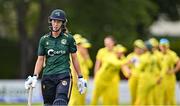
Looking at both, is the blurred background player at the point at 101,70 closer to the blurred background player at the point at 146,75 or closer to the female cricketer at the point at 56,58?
the blurred background player at the point at 146,75

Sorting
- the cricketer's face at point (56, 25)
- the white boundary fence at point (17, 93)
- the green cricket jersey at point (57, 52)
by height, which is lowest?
the white boundary fence at point (17, 93)

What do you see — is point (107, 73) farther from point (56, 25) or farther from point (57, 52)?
point (56, 25)

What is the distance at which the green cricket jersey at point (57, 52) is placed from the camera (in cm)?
1391

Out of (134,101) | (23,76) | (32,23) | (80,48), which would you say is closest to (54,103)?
(80,48)

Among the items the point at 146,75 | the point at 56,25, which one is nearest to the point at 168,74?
the point at 146,75

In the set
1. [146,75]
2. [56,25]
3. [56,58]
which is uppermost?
[56,25]

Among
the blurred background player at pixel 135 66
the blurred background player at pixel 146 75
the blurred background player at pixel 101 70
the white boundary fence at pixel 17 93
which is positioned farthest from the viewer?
the white boundary fence at pixel 17 93

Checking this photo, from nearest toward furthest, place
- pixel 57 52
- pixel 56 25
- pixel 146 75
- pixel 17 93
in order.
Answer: pixel 56 25 < pixel 57 52 < pixel 146 75 < pixel 17 93

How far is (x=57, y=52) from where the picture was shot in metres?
13.9

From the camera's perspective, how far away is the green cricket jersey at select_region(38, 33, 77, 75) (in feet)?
45.6

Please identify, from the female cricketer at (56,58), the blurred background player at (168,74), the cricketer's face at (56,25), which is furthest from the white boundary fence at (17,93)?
the cricketer's face at (56,25)

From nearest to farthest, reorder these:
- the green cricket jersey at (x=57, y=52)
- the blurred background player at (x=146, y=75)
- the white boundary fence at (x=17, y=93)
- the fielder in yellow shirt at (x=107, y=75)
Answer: the green cricket jersey at (x=57, y=52) < the fielder in yellow shirt at (x=107, y=75) < the blurred background player at (x=146, y=75) < the white boundary fence at (x=17, y=93)

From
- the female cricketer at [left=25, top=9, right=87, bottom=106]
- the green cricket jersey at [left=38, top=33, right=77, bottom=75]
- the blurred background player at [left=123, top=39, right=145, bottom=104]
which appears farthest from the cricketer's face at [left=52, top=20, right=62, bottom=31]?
the blurred background player at [left=123, top=39, right=145, bottom=104]

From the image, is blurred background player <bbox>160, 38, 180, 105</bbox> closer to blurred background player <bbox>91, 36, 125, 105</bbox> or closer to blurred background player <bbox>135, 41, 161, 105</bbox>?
blurred background player <bbox>135, 41, 161, 105</bbox>
